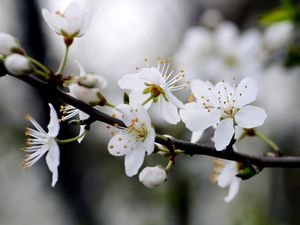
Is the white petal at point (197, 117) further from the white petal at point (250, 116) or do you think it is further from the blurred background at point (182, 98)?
the blurred background at point (182, 98)

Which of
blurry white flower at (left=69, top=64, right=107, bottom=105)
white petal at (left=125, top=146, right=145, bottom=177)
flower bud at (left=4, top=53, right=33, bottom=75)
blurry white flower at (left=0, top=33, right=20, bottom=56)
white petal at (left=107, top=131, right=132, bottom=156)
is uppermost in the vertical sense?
blurry white flower at (left=0, top=33, right=20, bottom=56)

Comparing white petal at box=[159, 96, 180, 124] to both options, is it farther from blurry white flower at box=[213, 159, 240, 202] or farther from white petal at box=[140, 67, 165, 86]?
blurry white flower at box=[213, 159, 240, 202]

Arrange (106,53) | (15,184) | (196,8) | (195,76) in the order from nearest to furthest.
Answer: (195,76), (106,53), (196,8), (15,184)

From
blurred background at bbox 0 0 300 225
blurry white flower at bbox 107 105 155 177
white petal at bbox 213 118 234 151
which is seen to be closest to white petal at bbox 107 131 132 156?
blurry white flower at bbox 107 105 155 177

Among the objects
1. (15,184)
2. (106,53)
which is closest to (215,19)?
(106,53)

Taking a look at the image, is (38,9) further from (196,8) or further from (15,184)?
(15,184)

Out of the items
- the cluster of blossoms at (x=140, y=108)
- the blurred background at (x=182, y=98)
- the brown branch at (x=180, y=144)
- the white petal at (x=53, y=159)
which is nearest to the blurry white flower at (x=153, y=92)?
the cluster of blossoms at (x=140, y=108)
